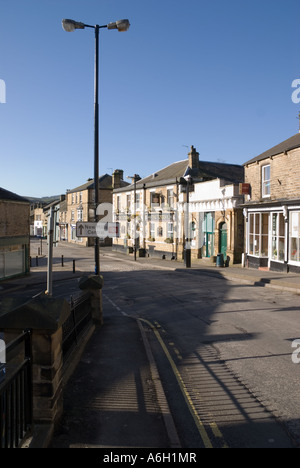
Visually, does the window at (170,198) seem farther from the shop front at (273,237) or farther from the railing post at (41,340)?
the railing post at (41,340)

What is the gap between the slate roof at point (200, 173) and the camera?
35.2 m

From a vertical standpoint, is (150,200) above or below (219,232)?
above

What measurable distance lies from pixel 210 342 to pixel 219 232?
20525mm

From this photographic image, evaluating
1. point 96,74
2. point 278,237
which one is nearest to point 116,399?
point 96,74

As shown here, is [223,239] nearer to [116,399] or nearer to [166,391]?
[166,391]

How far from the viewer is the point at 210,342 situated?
30.3 ft

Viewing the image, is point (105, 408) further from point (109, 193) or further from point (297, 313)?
point (109, 193)

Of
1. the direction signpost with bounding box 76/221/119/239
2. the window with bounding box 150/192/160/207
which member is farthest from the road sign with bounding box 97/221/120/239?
the window with bounding box 150/192/160/207

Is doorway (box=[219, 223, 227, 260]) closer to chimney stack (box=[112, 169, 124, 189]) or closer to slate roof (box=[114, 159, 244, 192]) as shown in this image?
slate roof (box=[114, 159, 244, 192])

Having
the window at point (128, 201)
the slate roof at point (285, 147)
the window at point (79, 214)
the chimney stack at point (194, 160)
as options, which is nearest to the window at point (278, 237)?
the slate roof at point (285, 147)

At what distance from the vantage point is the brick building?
806 inches

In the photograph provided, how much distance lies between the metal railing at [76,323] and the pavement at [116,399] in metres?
0.39

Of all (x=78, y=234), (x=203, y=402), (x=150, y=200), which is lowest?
(x=203, y=402)
